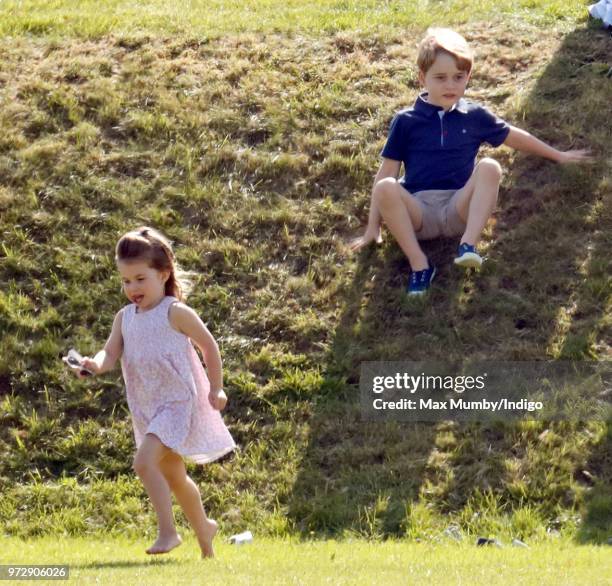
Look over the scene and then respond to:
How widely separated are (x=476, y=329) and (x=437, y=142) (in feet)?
4.08

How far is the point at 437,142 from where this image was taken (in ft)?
27.3

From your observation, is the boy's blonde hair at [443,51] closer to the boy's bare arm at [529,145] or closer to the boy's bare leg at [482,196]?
the boy's bare arm at [529,145]

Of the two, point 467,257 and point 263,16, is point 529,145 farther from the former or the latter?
point 263,16

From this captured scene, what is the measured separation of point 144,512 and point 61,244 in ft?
7.94

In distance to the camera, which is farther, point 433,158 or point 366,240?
point 366,240

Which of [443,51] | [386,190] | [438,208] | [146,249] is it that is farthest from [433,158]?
[146,249]

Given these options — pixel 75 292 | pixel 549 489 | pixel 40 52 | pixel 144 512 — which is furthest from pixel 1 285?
pixel 549 489

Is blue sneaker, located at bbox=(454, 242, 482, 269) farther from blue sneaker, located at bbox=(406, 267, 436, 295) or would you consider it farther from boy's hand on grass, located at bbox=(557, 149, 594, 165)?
boy's hand on grass, located at bbox=(557, 149, 594, 165)

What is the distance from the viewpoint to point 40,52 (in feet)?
35.7

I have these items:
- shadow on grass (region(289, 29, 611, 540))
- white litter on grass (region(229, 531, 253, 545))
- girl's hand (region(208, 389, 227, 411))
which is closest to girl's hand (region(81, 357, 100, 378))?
girl's hand (region(208, 389, 227, 411))

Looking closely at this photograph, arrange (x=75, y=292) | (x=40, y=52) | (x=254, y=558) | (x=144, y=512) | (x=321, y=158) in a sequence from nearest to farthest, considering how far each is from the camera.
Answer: (x=254, y=558)
(x=144, y=512)
(x=75, y=292)
(x=321, y=158)
(x=40, y=52)

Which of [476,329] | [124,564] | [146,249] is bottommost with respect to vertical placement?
[124,564]

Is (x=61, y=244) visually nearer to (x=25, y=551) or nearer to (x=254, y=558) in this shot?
(x=25, y=551)

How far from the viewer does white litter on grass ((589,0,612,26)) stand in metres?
10.5
